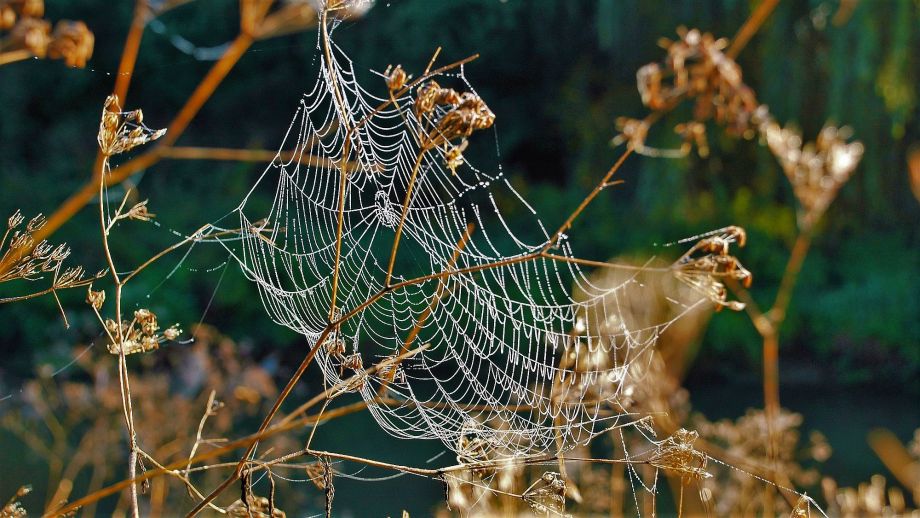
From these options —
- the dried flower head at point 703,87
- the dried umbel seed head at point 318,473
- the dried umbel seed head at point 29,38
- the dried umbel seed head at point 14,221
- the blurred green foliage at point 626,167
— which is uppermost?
the blurred green foliage at point 626,167

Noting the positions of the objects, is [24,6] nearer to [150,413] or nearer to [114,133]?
[114,133]

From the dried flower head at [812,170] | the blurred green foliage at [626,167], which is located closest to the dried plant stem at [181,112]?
the dried flower head at [812,170]

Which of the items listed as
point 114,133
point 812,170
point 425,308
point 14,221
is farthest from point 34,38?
point 812,170

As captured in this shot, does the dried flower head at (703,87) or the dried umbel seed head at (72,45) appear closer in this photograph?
the dried umbel seed head at (72,45)

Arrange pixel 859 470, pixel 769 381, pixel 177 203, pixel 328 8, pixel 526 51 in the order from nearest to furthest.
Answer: pixel 328 8, pixel 769 381, pixel 859 470, pixel 177 203, pixel 526 51

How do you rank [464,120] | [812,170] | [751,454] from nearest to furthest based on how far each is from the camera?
[464,120]
[812,170]
[751,454]

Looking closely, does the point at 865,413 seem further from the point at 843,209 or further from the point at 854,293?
the point at 843,209

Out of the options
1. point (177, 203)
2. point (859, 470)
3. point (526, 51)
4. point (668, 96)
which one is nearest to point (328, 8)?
point (668, 96)

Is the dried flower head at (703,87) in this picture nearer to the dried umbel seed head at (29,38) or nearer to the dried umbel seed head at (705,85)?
the dried umbel seed head at (705,85)
